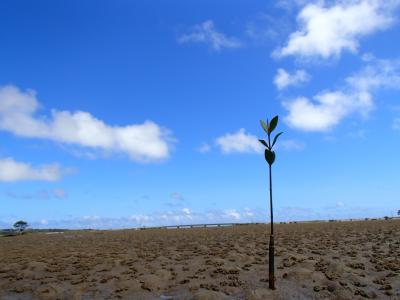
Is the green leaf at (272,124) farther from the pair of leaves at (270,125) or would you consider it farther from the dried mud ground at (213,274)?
the dried mud ground at (213,274)

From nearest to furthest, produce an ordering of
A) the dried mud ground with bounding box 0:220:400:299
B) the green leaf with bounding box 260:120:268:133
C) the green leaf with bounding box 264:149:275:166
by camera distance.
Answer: the green leaf with bounding box 264:149:275:166
the green leaf with bounding box 260:120:268:133
the dried mud ground with bounding box 0:220:400:299

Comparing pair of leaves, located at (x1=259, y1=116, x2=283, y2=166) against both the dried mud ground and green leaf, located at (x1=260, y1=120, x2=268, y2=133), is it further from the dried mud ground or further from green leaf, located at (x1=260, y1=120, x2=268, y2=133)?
the dried mud ground

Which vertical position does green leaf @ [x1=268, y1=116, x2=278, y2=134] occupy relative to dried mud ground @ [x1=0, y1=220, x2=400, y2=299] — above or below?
above

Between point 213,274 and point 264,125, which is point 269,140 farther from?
point 213,274

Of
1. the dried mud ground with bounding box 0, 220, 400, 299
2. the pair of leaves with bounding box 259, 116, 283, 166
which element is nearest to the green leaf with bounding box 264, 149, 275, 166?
the pair of leaves with bounding box 259, 116, 283, 166

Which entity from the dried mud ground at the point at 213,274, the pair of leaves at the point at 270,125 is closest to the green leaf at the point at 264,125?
the pair of leaves at the point at 270,125

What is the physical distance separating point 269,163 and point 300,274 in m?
6.97

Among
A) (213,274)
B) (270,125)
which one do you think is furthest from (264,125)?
(213,274)

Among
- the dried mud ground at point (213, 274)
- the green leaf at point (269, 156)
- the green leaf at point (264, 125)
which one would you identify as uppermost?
the green leaf at point (264, 125)

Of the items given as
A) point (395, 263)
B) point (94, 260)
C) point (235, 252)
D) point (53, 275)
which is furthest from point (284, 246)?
point (53, 275)

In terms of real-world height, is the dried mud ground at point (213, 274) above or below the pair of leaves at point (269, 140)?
below

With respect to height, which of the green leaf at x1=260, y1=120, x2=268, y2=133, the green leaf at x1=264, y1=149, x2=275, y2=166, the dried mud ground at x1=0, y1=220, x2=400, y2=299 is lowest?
the dried mud ground at x1=0, y1=220, x2=400, y2=299

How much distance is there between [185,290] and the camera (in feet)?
73.8

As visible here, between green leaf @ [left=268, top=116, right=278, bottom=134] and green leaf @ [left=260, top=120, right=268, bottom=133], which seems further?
green leaf @ [left=260, top=120, right=268, bottom=133]
